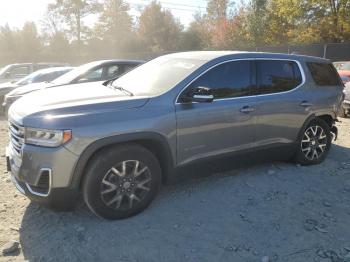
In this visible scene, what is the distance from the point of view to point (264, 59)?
5.27m

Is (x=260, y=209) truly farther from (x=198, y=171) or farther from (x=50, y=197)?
(x=50, y=197)

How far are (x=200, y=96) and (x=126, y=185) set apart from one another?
4.03 ft

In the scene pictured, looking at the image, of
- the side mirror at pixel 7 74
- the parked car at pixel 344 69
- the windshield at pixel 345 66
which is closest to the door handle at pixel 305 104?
the parked car at pixel 344 69

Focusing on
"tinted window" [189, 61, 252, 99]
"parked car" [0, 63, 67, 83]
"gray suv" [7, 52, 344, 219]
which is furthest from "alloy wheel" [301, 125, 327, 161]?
"parked car" [0, 63, 67, 83]

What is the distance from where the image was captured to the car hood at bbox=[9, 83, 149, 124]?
12.5 ft

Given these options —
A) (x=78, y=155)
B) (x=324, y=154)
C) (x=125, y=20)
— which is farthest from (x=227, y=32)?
(x=78, y=155)

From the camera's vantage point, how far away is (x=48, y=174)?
367cm

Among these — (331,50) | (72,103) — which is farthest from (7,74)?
(331,50)

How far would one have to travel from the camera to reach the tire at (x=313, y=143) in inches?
230

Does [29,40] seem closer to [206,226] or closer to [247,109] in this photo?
[247,109]

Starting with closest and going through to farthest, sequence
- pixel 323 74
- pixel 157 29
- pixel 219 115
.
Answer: pixel 219 115 < pixel 323 74 < pixel 157 29

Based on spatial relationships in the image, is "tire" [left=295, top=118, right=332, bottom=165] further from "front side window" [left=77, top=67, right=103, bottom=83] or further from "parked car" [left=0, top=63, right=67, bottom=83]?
"parked car" [left=0, top=63, right=67, bottom=83]

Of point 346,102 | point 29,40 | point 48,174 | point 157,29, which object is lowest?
point 346,102

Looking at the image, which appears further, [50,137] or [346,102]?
[346,102]
